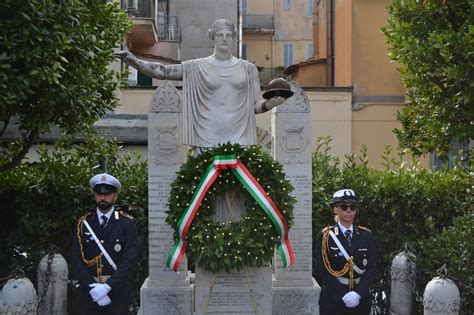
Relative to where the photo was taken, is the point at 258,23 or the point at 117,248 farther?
the point at 258,23

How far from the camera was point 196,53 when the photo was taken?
111 ft

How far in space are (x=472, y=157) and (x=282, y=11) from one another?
4212 cm

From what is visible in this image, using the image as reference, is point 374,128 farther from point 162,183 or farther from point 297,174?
point 162,183

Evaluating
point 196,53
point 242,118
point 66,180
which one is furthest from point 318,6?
point 242,118

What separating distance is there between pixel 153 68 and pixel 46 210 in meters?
3.79

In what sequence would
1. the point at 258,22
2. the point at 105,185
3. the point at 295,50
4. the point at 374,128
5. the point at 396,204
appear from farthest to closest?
the point at 258,22
the point at 295,50
the point at 374,128
the point at 396,204
the point at 105,185

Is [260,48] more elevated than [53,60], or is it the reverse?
[260,48]

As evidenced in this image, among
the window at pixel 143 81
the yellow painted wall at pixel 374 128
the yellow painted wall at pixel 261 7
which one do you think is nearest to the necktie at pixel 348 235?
the yellow painted wall at pixel 374 128

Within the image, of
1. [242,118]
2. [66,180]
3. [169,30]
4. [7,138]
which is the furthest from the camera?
[169,30]

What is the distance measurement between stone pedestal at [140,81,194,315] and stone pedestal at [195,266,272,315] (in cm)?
215

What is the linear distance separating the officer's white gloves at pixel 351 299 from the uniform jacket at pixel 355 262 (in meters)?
0.07

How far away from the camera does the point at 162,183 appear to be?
11375 millimetres

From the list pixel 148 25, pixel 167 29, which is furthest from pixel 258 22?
pixel 148 25

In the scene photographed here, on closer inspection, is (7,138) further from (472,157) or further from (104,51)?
(472,157)
